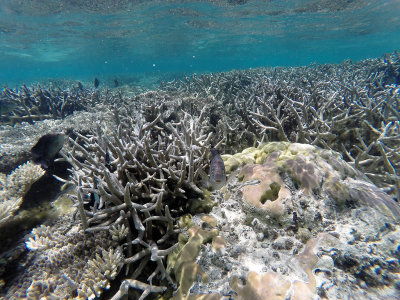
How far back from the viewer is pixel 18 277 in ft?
7.23

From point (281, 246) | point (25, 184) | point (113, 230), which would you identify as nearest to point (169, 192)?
point (113, 230)

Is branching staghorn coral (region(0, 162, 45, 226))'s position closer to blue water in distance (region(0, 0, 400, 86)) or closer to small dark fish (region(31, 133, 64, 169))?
small dark fish (region(31, 133, 64, 169))

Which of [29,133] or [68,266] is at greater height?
[68,266]

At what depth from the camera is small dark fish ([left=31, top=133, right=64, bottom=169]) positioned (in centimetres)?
312

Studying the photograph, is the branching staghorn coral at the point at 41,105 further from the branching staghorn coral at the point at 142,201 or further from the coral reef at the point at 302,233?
the coral reef at the point at 302,233

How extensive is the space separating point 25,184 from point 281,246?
3559 mm

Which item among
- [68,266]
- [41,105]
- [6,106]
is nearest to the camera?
[68,266]

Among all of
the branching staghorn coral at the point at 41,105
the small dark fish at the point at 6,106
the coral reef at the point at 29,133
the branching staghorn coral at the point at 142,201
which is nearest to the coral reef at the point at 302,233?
the branching staghorn coral at the point at 142,201

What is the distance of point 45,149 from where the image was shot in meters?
3.15

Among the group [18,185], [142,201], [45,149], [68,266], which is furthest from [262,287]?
[18,185]

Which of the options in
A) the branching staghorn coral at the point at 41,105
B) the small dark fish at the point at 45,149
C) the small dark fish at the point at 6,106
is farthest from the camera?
the branching staghorn coral at the point at 41,105

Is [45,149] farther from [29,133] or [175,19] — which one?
[175,19]

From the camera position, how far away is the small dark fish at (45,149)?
3.12 m

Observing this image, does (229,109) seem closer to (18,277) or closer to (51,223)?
(51,223)
